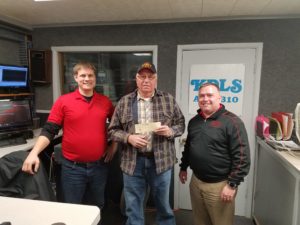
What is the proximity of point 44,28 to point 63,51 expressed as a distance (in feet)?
1.21

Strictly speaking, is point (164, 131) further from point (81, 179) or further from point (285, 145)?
point (285, 145)

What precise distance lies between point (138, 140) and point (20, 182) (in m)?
0.70

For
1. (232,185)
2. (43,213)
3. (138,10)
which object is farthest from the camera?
(138,10)

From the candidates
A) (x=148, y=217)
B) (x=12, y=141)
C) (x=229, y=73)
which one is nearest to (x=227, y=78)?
(x=229, y=73)

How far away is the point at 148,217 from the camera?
248 cm

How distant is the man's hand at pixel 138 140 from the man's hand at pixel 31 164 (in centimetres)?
57

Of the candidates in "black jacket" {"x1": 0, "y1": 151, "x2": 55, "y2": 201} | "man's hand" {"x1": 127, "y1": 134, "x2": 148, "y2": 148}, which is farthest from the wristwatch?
"black jacket" {"x1": 0, "y1": 151, "x2": 55, "y2": 201}

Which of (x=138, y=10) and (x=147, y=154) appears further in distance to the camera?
(x=138, y=10)

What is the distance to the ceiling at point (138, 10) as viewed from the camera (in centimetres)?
199

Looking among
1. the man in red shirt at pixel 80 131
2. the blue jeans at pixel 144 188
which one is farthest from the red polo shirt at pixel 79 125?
the blue jeans at pixel 144 188

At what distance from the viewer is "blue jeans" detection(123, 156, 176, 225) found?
164 centimetres

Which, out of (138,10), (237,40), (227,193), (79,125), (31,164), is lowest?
(227,193)

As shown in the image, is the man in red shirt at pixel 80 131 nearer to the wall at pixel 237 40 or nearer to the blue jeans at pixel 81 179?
the blue jeans at pixel 81 179

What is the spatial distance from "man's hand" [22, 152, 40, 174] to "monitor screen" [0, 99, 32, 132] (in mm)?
1199
